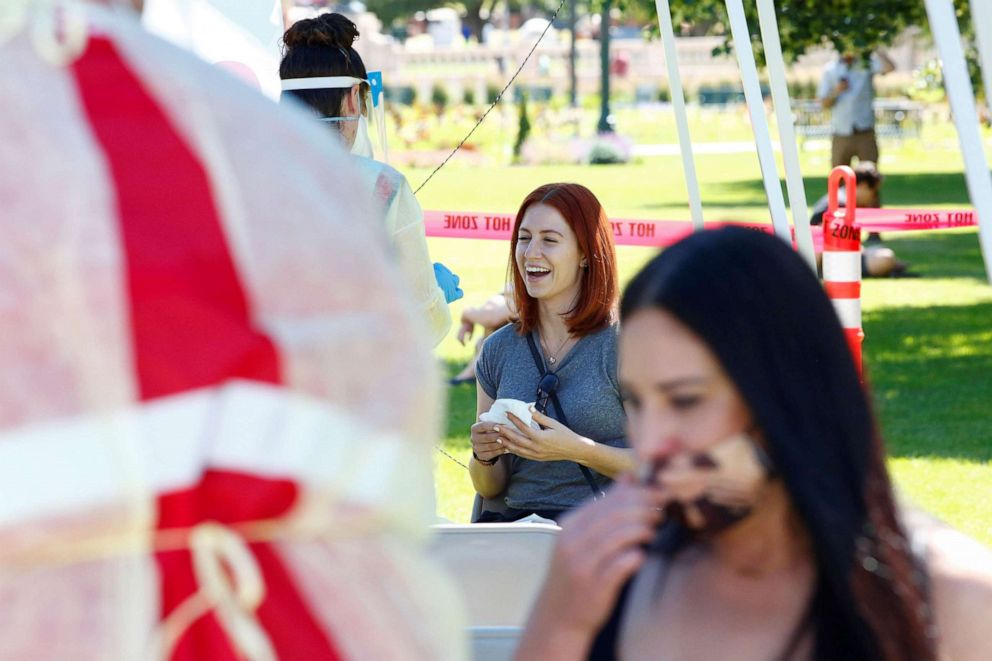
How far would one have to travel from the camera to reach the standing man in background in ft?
49.7

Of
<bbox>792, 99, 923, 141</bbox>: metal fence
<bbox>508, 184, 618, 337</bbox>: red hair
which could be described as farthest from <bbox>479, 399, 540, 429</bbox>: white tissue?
<bbox>792, 99, 923, 141</bbox>: metal fence

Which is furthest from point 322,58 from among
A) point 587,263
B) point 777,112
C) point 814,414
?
point 814,414

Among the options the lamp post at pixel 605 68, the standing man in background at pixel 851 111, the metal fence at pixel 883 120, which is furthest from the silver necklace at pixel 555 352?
the metal fence at pixel 883 120

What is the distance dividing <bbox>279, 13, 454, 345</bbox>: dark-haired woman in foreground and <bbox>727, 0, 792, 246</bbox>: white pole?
1103 mm

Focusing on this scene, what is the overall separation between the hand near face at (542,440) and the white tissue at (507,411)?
0.01 meters

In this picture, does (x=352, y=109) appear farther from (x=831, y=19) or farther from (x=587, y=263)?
(x=831, y=19)

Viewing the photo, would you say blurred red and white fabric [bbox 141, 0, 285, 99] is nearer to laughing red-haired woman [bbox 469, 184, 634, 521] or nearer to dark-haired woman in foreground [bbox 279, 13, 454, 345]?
dark-haired woman in foreground [bbox 279, 13, 454, 345]

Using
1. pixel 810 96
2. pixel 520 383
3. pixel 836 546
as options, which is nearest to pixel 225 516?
pixel 836 546

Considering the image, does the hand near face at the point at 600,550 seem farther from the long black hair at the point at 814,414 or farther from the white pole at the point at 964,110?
the white pole at the point at 964,110

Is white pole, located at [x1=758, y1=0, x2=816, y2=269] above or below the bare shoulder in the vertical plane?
above

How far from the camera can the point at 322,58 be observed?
3746 millimetres

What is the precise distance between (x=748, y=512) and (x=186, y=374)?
2.16 feet

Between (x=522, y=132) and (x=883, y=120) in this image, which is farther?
(x=883, y=120)

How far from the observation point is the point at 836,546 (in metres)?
1.44
